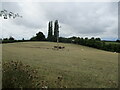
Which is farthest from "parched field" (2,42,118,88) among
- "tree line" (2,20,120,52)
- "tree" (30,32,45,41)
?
"tree" (30,32,45,41)

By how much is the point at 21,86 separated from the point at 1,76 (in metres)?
1.05

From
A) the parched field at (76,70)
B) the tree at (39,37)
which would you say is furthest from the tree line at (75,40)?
the parched field at (76,70)

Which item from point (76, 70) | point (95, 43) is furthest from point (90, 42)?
point (76, 70)

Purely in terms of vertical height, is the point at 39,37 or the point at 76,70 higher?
the point at 39,37

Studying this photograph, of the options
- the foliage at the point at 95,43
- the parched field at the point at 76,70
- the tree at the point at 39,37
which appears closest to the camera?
the parched field at the point at 76,70

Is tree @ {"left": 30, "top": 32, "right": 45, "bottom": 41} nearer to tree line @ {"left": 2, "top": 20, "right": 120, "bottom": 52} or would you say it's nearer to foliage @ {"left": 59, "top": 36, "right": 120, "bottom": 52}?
tree line @ {"left": 2, "top": 20, "right": 120, "bottom": 52}

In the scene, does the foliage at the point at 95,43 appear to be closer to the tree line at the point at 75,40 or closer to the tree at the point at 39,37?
the tree line at the point at 75,40

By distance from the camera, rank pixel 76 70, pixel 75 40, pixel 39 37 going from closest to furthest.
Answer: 1. pixel 76 70
2. pixel 75 40
3. pixel 39 37

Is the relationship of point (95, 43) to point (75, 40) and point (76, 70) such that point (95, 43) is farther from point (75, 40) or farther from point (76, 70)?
point (76, 70)

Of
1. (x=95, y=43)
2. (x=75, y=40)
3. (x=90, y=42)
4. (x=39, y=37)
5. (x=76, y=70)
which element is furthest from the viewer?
(x=39, y=37)

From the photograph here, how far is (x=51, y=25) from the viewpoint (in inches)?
3187

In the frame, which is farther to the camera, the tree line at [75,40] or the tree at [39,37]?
the tree at [39,37]

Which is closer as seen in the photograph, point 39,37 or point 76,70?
point 76,70

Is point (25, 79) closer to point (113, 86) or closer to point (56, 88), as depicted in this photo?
point (56, 88)
